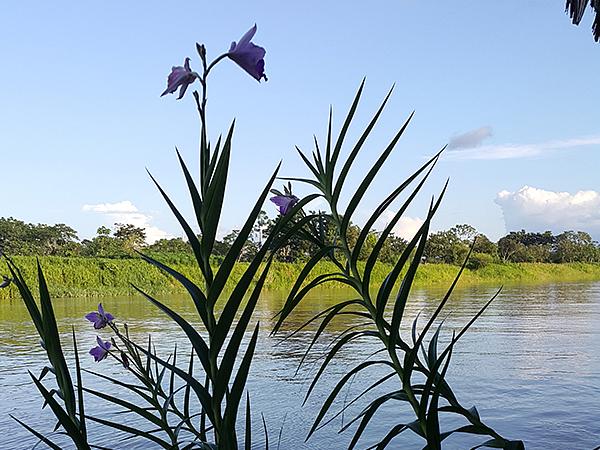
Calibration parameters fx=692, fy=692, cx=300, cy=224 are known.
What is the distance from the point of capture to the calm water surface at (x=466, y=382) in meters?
4.13

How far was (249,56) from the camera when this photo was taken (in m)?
0.58

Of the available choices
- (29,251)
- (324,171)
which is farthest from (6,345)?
(29,251)

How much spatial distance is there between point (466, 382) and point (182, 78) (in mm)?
5475

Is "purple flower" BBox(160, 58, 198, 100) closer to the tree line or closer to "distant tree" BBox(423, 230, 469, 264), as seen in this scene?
the tree line

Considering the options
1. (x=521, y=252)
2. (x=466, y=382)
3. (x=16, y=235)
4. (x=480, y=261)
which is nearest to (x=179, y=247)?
(x=16, y=235)

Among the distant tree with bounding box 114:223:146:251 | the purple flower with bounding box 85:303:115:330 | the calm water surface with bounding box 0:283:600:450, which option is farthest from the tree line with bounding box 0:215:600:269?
the purple flower with bounding box 85:303:115:330

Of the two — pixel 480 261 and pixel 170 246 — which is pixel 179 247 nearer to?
pixel 170 246

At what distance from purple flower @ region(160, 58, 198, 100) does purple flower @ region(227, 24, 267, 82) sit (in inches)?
1.7

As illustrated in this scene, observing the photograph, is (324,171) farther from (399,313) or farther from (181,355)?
(181,355)

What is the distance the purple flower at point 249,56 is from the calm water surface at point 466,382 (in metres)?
1.24

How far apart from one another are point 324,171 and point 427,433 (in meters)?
0.29

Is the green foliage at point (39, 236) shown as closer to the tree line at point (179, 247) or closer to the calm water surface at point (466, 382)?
the tree line at point (179, 247)

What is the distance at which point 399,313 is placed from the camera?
0.59 meters

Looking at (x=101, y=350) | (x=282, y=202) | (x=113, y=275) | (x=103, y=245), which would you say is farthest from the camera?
(x=103, y=245)
